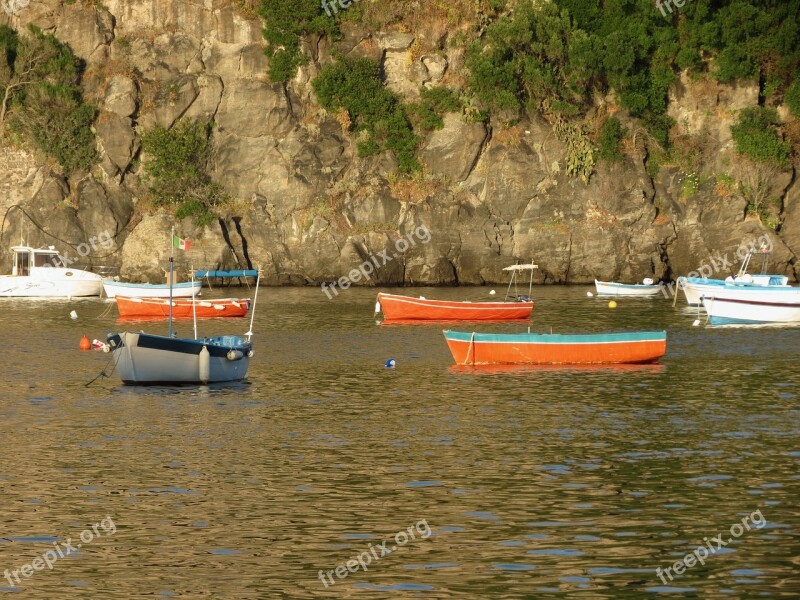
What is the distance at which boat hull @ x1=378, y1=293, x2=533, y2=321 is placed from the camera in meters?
65.6

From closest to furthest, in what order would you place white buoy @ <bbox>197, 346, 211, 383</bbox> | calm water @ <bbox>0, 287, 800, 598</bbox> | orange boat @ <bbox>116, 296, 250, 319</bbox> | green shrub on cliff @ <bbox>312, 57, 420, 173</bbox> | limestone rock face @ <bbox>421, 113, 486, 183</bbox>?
calm water @ <bbox>0, 287, 800, 598</bbox> < white buoy @ <bbox>197, 346, 211, 383</bbox> < orange boat @ <bbox>116, 296, 250, 319</bbox> < limestone rock face @ <bbox>421, 113, 486, 183</bbox> < green shrub on cliff @ <bbox>312, 57, 420, 173</bbox>

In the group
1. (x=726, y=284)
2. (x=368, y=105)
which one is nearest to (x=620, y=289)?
(x=726, y=284)

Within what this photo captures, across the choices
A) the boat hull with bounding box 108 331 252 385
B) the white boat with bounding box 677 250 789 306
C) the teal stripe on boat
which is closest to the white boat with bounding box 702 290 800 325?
the white boat with bounding box 677 250 789 306

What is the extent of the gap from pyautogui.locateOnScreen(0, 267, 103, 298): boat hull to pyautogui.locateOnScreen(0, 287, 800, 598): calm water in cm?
3769

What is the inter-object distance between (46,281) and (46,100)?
17.5m

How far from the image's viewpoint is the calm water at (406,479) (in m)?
20.3

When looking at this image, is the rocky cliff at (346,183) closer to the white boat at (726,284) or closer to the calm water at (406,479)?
the white boat at (726,284)

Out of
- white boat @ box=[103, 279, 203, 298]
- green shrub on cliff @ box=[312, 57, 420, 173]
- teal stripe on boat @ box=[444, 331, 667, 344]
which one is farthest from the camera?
green shrub on cliff @ box=[312, 57, 420, 173]

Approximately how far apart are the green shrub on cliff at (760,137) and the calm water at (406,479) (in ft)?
162

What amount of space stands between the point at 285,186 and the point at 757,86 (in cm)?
3615

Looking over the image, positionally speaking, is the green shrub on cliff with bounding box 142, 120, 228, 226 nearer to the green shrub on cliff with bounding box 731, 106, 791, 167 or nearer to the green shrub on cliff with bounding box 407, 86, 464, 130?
the green shrub on cliff with bounding box 407, 86, 464, 130

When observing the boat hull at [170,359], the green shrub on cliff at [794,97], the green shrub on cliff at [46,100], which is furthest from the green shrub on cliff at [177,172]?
the boat hull at [170,359]

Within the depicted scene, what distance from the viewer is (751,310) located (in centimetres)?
6384

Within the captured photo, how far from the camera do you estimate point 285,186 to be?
94750 mm
